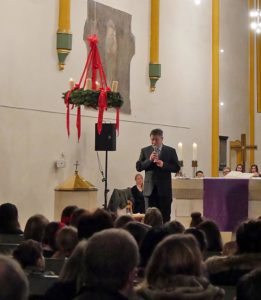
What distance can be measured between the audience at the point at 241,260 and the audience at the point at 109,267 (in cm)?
158

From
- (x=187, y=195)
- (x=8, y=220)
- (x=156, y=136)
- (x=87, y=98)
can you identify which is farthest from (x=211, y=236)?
(x=87, y=98)

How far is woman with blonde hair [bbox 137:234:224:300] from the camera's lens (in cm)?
325

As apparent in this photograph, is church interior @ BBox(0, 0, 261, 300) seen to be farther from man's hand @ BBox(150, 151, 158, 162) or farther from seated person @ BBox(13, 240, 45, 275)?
seated person @ BBox(13, 240, 45, 275)

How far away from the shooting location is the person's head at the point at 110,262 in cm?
303

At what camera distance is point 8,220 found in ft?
24.4

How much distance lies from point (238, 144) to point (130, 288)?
20752 mm

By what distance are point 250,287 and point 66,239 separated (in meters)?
2.24

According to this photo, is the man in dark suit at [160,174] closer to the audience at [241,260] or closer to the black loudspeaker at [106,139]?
the black loudspeaker at [106,139]

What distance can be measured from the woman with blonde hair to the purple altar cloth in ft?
22.3

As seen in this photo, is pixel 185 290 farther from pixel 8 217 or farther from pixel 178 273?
pixel 8 217

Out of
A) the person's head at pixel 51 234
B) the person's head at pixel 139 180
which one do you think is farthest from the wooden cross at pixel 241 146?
the person's head at pixel 51 234

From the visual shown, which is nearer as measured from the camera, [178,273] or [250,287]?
[178,273]

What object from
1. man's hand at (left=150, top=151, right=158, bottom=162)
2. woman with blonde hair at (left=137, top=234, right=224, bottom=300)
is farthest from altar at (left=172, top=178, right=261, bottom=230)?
woman with blonde hair at (left=137, top=234, right=224, bottom=300)

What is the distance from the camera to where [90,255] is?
3068 mm
